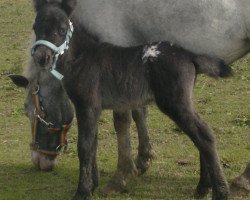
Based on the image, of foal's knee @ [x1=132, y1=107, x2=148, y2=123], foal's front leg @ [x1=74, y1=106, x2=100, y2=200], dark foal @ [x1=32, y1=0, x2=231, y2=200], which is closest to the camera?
dark foal @ [x1=32, y1=0, x2=231, y2=200]

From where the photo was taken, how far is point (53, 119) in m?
6.29

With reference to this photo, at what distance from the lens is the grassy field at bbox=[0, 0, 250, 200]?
6227 millimetres

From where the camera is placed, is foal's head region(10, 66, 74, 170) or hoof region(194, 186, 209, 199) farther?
foal's head region(10, 66, 74, 170)

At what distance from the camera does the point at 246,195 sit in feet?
19.0

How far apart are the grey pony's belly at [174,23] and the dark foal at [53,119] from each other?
0.85m

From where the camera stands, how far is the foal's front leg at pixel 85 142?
5.37m

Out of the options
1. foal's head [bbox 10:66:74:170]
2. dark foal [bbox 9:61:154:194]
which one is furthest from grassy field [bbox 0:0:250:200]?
foal's head [bbox 10:66:74:170]

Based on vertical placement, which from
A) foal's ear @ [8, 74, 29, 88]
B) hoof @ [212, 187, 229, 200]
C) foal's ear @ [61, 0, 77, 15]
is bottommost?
hoof @ [212, 187, 229, 200]

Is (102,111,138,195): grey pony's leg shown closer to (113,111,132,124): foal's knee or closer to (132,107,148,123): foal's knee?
(113,111,132,124): foal's knee

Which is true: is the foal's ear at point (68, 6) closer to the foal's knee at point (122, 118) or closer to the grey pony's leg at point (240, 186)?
the foal's knee at point (122, 118)

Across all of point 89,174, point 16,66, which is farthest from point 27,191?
point 16,66

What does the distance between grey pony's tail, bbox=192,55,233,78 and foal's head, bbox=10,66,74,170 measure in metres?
1.59

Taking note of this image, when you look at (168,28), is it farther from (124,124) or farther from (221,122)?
(221,122)

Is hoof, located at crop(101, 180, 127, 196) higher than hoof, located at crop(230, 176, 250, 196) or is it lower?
lower
